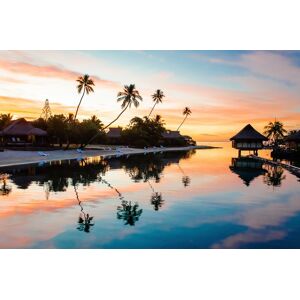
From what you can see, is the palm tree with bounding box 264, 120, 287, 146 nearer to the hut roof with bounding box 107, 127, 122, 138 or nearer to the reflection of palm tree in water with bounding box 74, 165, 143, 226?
the hut roof with bounding box 107, 127, 122, 138

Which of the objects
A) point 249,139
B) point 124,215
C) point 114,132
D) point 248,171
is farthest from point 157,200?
point 114,132

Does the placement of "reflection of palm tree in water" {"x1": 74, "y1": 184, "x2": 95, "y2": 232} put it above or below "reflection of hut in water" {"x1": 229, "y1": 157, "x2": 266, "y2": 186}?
below

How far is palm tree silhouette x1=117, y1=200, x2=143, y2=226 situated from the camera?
348 inches

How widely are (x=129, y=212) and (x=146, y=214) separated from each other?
21.2 inches

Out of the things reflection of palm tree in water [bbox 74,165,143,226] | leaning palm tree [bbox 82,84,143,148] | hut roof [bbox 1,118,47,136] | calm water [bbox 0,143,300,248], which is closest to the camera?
calm water [bbox 0,143,300,248]

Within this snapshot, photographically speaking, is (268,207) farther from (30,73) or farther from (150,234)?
(30,73)

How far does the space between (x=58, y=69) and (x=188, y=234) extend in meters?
16.7

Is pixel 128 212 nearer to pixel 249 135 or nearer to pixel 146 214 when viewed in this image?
pixel 146 214

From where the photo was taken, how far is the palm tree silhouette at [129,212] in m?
8.84

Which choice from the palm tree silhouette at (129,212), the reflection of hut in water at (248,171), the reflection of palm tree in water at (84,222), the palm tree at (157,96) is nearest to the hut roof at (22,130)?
the palm tree at (157,96)

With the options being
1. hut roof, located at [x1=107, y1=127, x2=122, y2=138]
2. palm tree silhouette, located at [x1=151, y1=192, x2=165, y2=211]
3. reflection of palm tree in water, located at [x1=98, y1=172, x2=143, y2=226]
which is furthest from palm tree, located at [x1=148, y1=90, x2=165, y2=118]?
reflection of palm tree in water, located at [x1=98, y1=172, x2=143, y2=226]

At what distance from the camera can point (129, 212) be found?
9.82 metres
